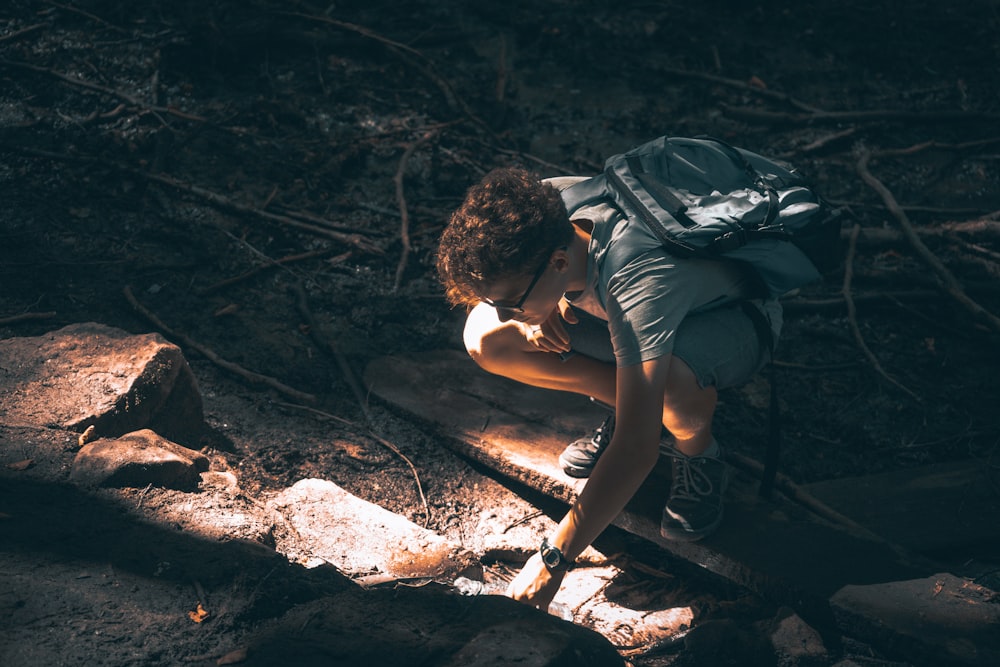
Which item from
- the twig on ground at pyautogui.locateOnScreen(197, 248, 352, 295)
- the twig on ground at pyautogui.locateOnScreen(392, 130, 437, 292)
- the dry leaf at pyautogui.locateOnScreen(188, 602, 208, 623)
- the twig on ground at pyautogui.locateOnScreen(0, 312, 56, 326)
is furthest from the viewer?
the twig on ground at pyautogui.locateOnScreen(392, 130, 437, 292)

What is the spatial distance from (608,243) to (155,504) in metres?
1.43

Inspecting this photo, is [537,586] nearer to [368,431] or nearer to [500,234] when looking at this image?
[500,234]

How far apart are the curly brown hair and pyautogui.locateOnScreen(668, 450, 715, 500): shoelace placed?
88 cm

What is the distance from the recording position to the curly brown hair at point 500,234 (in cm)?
214

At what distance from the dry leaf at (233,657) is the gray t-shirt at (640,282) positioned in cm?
110

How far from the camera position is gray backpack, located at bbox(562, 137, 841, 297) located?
2.23 m

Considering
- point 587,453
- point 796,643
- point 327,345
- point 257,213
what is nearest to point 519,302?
point 587,453

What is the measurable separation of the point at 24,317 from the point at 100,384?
34.4 inches

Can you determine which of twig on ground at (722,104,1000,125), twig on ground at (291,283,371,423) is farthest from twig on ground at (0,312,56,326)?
twig on ground at (722,104,1000,125)

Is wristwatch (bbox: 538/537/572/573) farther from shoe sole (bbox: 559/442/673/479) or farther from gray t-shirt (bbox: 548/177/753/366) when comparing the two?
shoe sole (bbox: 559/442/673/479)

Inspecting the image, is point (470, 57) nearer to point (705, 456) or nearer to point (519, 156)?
point (519, 156)

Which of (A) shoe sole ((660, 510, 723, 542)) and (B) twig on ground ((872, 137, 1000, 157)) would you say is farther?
(B) twig on ground ((872, 137, 1000, 157))

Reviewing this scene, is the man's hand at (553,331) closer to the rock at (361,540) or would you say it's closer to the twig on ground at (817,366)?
the rock at (361,540)

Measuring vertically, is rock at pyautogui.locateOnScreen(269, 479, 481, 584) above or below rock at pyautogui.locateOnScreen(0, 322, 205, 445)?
below
